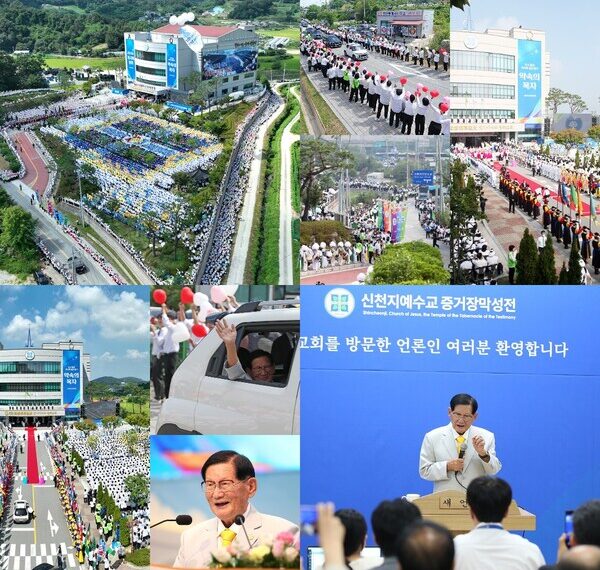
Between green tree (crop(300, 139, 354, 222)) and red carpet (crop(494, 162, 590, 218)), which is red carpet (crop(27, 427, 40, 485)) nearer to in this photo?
green tree (crop(300, 139, 354, 222))

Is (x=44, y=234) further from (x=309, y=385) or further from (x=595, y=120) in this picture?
(x=595, y=120)

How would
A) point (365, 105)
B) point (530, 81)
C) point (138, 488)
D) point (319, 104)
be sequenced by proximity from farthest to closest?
Answer: point (530, 81) < point (365, 105) < point (319, 104) < point (138, 488)

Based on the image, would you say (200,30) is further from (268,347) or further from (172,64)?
(268,347)

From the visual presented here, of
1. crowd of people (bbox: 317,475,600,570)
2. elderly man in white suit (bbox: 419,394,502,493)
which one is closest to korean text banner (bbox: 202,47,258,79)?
elderly man in white suit (bbox: 419,394,502,493)

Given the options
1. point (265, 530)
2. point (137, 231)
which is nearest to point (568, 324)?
point (265, 530)

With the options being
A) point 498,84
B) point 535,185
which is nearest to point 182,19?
point 498,84
